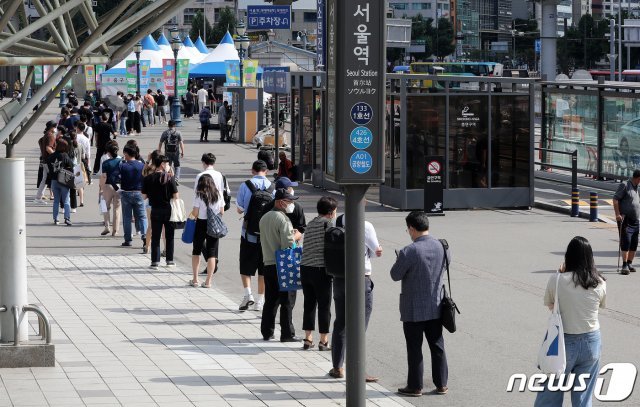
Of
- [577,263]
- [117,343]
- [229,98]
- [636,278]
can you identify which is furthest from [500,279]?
[229,98]

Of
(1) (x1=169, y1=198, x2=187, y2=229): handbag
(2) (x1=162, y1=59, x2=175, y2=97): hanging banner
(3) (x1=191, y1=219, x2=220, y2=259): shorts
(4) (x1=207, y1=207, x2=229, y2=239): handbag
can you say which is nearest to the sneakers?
(4) (x1=207, y1=207, x2=229, y2=239): handbag

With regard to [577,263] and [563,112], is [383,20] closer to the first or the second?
[577,263]

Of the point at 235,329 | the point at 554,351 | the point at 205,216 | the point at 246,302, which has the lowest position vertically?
the point at 235,329

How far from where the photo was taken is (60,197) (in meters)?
22.8

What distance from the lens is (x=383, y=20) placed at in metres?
8.38

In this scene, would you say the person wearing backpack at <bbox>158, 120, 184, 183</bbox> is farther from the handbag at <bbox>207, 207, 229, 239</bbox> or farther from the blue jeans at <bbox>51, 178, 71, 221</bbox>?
the handbag at <bbox>207, 207, 229, 239</bbox>

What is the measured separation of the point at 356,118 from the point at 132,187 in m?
11.6

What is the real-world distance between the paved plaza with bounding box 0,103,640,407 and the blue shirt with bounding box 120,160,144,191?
1047 millimetres

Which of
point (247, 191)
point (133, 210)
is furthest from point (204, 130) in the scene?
point (247, 191)

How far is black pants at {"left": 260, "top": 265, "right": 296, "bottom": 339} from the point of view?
12.9 metres

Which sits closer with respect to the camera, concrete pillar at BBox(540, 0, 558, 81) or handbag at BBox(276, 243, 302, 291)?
handbag at BBox(276, 243, 302, 291)

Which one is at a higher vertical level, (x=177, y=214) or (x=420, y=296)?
(x=177, y=214)

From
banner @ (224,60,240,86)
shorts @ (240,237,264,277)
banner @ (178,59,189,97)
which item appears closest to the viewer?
shorts @ (240,237,264,277)

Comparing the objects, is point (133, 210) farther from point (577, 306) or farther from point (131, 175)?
point (577, 306)
